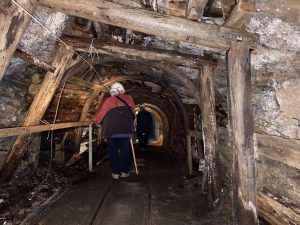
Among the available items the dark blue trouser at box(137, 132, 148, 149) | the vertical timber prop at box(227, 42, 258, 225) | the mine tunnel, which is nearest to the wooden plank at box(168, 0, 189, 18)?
the mine tunnel

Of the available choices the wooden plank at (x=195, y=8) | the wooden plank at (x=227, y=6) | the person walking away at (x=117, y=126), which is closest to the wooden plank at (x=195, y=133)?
the person walking away at (x=117, y=126)

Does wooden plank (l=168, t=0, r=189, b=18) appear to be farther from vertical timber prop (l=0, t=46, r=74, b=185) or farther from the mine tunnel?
vertical timber prop (l=0, t=46, r=74, b=185)

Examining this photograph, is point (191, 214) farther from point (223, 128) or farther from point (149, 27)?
point (149, 27)

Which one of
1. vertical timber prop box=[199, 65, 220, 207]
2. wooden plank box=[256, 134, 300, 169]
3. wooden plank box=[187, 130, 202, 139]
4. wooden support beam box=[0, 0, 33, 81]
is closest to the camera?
wooden support beam box=[0, 0, 33, 81]

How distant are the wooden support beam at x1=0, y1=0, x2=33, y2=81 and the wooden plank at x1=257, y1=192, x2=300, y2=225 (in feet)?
11.1

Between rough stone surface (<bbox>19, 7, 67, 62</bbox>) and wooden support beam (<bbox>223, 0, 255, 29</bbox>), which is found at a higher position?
rough stone surface (<bbox>19, 7, 67, 62</bbox>)

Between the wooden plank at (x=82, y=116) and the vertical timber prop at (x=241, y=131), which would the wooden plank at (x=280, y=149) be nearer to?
the vertical timber prop at (x=241, y=131)

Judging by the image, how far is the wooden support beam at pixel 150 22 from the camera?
9.46 feet

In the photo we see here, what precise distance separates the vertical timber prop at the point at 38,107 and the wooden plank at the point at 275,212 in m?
3.52

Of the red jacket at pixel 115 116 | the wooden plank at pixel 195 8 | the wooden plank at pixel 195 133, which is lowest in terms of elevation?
the wooden plank at pixel 195 133

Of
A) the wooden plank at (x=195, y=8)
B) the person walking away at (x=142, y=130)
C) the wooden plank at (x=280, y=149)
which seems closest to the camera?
the wooden plank at (x=195, y=8)

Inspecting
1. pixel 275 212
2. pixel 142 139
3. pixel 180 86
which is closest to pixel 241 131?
pixel 275 212

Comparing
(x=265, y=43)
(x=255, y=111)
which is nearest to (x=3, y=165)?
(x=255, y=111)

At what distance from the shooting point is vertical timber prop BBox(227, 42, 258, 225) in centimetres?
327
